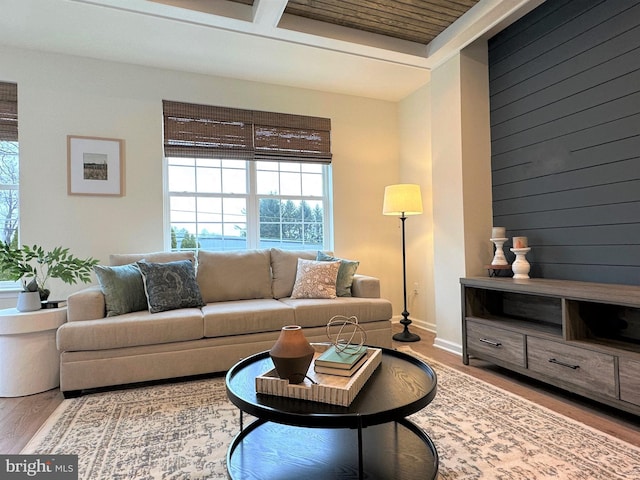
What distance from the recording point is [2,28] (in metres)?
2.95

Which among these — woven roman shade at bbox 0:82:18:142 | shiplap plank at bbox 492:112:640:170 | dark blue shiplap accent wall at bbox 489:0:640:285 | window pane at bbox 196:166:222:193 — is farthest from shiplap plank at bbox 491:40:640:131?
woven roman shade at bbox 0:82:18:142

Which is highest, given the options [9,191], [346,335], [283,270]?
[9,191]

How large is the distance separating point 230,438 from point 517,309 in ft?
7.78

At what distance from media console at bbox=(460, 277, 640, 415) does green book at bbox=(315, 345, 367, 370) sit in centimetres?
136

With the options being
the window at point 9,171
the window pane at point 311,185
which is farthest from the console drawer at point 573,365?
the window at point 9,171

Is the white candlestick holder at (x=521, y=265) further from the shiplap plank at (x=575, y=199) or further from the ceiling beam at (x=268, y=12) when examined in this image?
the ceiling beam at (x=268, y=12)

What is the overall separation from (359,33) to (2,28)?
2.84m

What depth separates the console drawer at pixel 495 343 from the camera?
253 centimetres

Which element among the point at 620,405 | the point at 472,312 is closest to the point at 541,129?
the point at 472,312

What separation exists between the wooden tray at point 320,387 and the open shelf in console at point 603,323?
4.94ft

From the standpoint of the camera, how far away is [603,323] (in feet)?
7.72

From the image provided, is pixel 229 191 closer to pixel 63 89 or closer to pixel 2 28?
pixel 63 89

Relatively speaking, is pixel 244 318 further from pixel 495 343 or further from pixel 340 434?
pixel 495 343

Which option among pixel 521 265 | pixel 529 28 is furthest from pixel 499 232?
pixel 529 28
